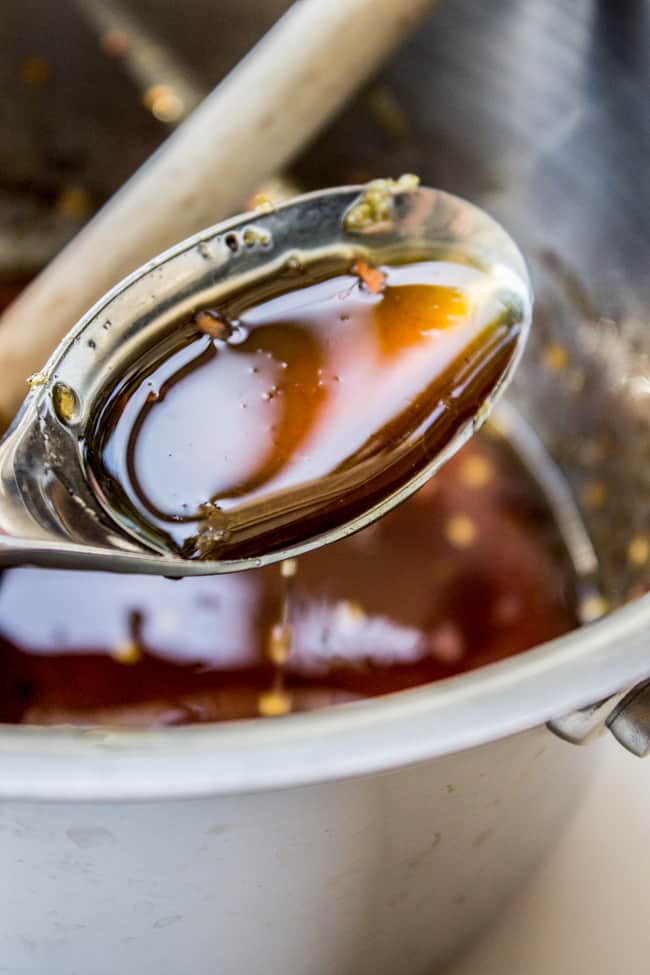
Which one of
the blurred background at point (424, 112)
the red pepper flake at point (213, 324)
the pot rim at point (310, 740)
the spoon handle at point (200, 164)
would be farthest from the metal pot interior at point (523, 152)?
the pot rim at point (310, 740)

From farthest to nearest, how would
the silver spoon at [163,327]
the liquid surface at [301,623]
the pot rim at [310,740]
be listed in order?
the liquid surface at [301,623]
the silver spoon at [163,327]
the pot rim at [310,740]

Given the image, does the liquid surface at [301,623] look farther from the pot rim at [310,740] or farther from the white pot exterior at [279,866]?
the pot rim at [310,740]

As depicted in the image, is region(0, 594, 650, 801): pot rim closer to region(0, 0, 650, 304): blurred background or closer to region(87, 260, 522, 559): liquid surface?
region(87, 260, 522, 559): liquid surface

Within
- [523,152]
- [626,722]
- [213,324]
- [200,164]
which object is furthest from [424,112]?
[626,722]

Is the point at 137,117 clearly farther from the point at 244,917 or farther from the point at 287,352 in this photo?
the point at 244,917

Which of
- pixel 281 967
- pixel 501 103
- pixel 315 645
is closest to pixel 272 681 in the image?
pixel 315 645
